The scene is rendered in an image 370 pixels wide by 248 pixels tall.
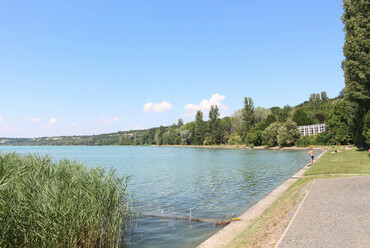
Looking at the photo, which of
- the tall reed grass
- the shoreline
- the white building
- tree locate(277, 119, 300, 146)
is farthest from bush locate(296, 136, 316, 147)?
the tall reed grass

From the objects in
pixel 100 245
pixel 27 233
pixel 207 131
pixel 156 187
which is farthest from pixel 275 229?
pixel 207 131

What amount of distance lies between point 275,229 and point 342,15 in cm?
3374

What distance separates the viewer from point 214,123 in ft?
371

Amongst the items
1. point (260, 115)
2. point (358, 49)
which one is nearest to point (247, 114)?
point (260, 115)

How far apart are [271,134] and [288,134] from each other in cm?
498

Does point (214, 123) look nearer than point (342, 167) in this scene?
No

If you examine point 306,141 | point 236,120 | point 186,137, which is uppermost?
point 236,120

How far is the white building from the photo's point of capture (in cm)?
7305

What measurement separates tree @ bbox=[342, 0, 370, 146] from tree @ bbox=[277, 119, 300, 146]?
40.8 m

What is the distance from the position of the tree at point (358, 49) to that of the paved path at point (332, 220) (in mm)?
20529

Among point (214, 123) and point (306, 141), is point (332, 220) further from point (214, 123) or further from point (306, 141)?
point (214, 123)

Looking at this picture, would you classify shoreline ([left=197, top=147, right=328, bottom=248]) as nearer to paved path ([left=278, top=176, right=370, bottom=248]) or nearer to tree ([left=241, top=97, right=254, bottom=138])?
paved path ([left=278, top=176, right=370, bottom=248])

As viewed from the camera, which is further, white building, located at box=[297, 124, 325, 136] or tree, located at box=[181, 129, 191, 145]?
tree, located at box=[181, 129, 191, 145]

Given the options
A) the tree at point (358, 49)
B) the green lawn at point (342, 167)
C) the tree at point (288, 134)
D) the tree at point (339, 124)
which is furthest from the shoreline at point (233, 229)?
the tree at point (288, 134)
